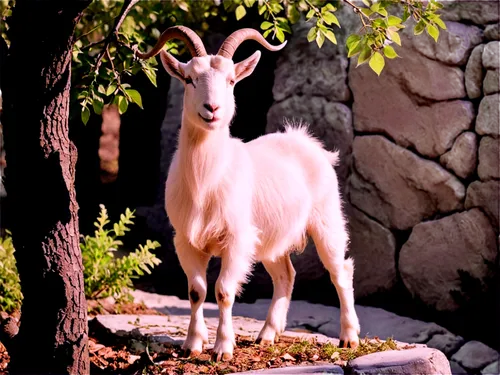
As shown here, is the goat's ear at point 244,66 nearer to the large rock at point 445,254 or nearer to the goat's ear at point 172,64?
the goat's ear at point 172,64

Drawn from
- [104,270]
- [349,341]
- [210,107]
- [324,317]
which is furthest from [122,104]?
[324,317]

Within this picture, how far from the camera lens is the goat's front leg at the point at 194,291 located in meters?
4.38

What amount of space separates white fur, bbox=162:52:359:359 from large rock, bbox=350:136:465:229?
6.57ft

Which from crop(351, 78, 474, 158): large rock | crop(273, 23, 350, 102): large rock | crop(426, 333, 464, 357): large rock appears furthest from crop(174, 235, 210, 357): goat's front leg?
crop(273, 23, 350, 102): large rock

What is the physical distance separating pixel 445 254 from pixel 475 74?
1.66 meters

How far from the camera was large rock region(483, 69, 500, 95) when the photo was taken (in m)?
6.47

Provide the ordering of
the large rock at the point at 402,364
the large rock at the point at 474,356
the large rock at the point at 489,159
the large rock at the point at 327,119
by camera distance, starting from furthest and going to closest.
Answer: the large rock at the point at 327,119 < the large rock at the point at 489,159 < the large rock at the point at 474,356 < the large rock at the point at 402,364

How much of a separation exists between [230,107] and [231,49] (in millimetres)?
358

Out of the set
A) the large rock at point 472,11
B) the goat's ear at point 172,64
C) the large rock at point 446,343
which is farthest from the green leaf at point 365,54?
the large rock at point 472,11

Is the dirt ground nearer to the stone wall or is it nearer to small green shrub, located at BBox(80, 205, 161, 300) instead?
small green shrub, located at BBox(80, 205, 161, 300)

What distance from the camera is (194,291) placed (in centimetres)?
439

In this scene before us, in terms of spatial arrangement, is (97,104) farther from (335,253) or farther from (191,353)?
(335,253)

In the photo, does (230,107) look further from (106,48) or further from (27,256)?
(27,256)

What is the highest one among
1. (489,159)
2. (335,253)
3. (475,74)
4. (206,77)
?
(475,74)
